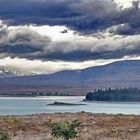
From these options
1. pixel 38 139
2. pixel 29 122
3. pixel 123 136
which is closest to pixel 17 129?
pixel 29 122

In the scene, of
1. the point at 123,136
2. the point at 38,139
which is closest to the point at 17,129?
the point at 38,139

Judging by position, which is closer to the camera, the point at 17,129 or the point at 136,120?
the point at 17,129

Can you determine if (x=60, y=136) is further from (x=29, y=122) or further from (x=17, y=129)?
(x=29, y=122)

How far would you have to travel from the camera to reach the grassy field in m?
56.5

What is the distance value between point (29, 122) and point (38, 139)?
20.6 meters

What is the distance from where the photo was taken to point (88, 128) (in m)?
66.6

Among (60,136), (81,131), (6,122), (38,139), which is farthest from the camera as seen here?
(6,122)

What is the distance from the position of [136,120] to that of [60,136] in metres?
28.4

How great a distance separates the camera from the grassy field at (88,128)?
56509mm

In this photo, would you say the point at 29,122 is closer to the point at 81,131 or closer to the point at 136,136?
the point at 81,131

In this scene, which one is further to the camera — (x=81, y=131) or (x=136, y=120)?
(x=136, y=120)

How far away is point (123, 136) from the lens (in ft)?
184

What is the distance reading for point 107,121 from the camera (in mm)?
75500

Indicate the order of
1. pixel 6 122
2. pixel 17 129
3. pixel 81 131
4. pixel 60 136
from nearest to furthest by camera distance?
pixel 60 136 < pixel 81 131 < pixel 17 129 < pixel 6 122
